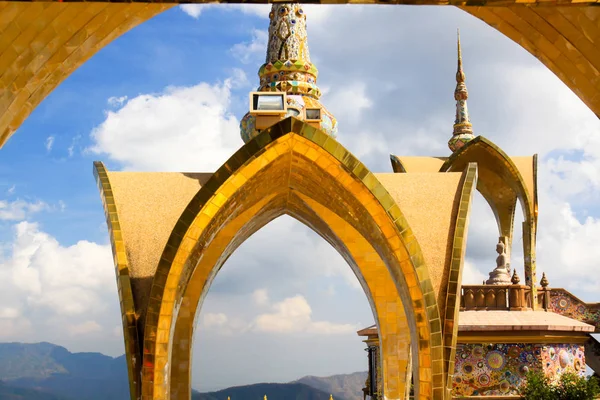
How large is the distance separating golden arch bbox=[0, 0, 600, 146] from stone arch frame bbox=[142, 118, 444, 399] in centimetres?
428

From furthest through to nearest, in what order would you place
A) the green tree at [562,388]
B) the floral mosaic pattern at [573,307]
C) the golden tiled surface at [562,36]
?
the floral mosaic pattern at [573,307], the green tree at [562,388], the golden tiled surface at [562,36]

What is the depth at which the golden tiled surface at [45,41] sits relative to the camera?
5816 millimetres

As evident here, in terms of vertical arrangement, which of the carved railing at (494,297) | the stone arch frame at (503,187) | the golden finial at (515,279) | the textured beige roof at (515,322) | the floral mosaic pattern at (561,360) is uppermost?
the stone arch frame at (503,187)

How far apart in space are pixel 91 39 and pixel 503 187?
52.3 feet

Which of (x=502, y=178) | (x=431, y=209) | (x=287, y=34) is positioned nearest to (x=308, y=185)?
(x=431, y=209)

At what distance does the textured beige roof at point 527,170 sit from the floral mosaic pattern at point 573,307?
104 inches

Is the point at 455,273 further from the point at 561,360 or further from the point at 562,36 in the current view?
the point at 562,36

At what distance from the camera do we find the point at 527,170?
19141mm

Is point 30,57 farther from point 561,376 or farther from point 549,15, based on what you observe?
point 561,376

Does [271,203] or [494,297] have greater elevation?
[271,203]

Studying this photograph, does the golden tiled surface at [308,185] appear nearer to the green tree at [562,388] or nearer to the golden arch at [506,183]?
the green tree at [562,388]

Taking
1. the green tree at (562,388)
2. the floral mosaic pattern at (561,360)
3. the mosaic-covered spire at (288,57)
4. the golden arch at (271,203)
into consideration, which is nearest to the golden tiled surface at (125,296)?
the golden arch at (271,203)

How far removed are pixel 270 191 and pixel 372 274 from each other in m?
2.70

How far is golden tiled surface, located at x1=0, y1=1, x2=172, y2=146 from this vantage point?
19.1 ft
